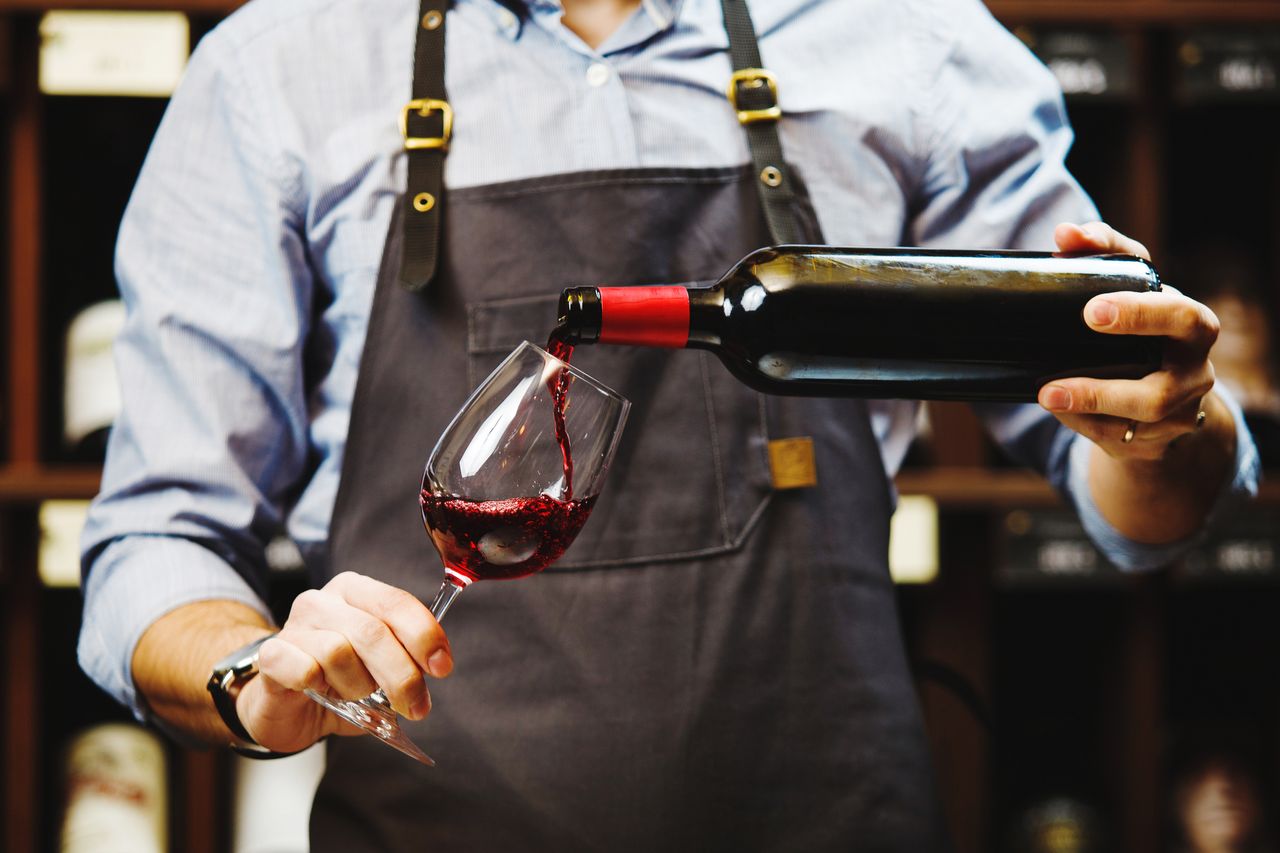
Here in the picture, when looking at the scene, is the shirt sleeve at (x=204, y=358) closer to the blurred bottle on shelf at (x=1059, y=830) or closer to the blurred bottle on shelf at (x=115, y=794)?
the blurred bottle on shelf at (x=115, y=794)

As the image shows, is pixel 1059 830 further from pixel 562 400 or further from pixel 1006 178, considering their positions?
pixel 562 400

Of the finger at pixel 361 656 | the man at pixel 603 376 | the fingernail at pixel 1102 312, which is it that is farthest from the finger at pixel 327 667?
the fingernail at pixel 1102 312

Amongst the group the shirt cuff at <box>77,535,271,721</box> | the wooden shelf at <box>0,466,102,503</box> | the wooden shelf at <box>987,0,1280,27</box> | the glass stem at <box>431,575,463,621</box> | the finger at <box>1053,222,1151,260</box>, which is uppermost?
the wooden shelf at <box>987,0,1280,27</box>

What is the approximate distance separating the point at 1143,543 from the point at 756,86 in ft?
1.61

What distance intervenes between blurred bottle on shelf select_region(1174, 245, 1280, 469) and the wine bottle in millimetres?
1204

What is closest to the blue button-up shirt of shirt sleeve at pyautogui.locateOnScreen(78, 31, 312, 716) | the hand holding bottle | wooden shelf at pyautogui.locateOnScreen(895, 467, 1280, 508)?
shirt sleeve at pyautogui.locateOnScreen(78, 31, 312, 716)

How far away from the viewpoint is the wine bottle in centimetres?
80

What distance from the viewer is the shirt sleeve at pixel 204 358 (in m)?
1.00

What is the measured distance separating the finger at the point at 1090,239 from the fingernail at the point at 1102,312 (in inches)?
3.0

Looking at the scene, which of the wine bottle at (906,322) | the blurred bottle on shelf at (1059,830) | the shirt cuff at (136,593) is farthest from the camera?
the blurred bottle on shelf at (1059,830)

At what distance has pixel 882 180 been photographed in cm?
107

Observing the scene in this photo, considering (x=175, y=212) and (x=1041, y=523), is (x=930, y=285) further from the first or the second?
(x=1041, y=523)

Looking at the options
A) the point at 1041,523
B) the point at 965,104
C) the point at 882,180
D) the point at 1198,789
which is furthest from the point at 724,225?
the point at 1198,789

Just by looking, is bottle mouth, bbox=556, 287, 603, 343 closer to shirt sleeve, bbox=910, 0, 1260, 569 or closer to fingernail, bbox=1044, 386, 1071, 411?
fingernail, bbox=1044, 386, 1071, 411
